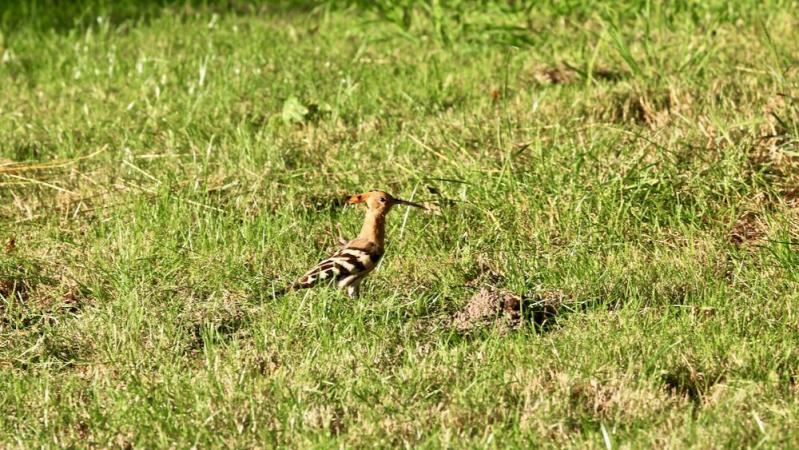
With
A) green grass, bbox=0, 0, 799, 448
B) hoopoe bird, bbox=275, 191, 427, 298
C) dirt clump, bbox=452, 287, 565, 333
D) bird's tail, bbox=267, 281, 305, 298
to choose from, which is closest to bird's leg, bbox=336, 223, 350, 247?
green grass, bbox=0, 0, 799, 448

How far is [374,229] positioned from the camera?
555 cm

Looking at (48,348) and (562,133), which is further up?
(562,133)

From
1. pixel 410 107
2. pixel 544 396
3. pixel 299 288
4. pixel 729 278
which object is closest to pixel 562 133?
pixel 410 107

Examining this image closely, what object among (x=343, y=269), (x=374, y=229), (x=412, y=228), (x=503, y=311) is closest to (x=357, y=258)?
(x=343, y=269)

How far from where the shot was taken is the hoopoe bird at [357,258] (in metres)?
5.24

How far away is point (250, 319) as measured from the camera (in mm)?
5301

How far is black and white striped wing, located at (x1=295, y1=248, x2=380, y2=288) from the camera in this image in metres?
5.23

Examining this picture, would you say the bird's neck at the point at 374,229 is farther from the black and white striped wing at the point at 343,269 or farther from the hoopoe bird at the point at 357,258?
the black and white striped wing at the point at 343,269

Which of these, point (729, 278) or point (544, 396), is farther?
point (729, 278)

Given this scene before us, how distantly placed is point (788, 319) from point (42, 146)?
14.1ft

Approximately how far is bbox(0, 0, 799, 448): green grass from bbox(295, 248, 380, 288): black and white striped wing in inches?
4.0

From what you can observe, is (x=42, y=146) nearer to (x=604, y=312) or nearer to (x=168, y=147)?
(x=168, y=147)

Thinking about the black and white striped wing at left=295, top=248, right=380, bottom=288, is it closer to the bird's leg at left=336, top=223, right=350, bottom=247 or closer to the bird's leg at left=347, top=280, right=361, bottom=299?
the bird's leg at left=347, top=280, right=361, bottom=299

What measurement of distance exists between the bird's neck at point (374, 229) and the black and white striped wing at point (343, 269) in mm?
166
